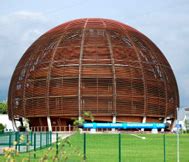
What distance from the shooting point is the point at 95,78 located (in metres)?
72.1

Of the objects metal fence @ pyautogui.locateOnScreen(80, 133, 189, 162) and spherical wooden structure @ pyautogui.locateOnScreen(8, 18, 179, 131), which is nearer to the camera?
metal fence @ pyautogui.locateOnScreen(80, 133, 189, 162)

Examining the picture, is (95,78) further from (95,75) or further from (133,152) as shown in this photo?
(133,152)

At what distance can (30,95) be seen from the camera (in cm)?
7519

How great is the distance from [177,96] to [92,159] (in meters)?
60.6

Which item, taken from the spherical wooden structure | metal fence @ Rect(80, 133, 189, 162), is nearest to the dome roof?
the spherical wooden structure

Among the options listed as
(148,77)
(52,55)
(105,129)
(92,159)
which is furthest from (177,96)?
(92,159)

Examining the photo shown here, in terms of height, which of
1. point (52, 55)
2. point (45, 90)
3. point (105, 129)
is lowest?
point (105, 129)

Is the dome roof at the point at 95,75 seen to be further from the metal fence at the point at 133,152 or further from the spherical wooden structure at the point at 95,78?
the metal fence at the point at 133,152

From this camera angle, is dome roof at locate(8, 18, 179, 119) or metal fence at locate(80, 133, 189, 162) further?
dome roof at locate(8, 18, 179, 119)

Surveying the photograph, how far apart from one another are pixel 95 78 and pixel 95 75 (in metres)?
0.46

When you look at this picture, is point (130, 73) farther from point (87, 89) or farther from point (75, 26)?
point (75, 26)

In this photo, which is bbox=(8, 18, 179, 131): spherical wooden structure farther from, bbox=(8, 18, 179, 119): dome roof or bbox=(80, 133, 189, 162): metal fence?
bbox=(80, 133, 189, 162): metal fence

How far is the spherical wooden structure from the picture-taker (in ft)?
238

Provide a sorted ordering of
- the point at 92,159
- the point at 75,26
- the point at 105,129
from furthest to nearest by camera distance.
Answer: the point at 75,26, the point at 105,129, the point at 92,159
